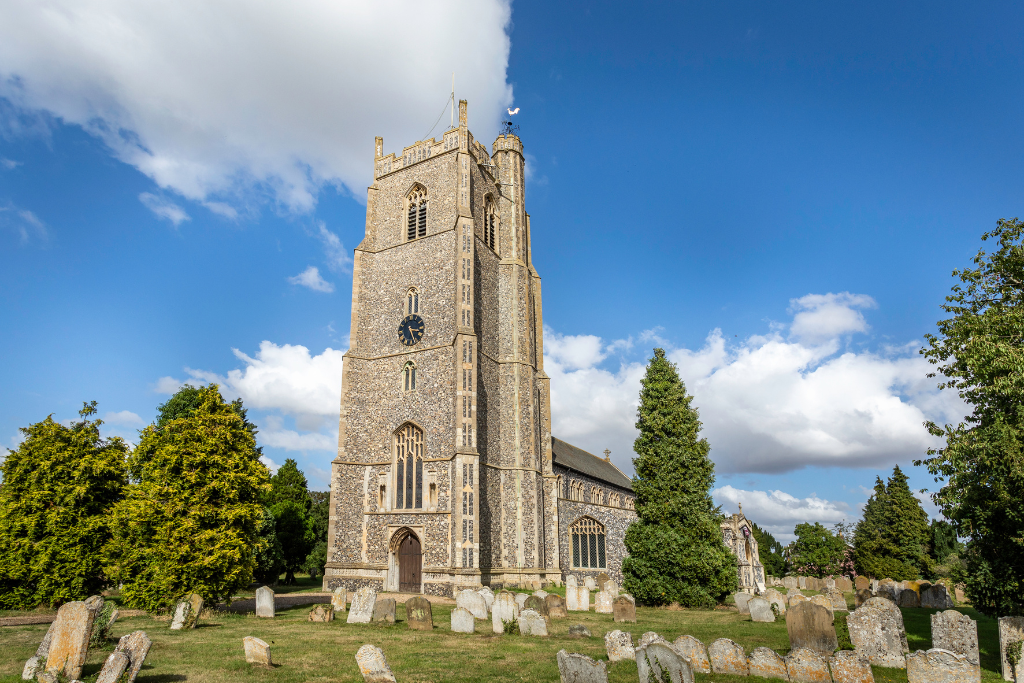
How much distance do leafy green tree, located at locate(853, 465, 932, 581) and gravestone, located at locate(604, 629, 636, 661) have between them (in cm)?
3395

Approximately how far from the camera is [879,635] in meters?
10.1

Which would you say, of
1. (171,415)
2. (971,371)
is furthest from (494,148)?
(971,371)

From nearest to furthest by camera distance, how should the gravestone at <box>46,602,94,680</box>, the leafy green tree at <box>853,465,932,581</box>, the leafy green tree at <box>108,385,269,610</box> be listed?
the gravestone at <box>46,602,94,680</box> → the leafy green tree at <box>108,385,269,610</box> → the leafy green tree at <box>853,465,932,581</box>

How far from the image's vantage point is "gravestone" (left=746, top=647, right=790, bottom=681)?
28.3ft

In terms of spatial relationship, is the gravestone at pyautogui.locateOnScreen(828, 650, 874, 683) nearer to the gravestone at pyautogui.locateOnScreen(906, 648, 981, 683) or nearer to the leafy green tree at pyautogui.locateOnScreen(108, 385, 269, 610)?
the gravestone at pyautogui.locateOnScreen(906, 648, 981, 683)

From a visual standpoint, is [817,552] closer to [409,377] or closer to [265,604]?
[409,377]

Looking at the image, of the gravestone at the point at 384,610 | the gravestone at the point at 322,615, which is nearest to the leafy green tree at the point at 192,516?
the gravestone at the point at 322,615

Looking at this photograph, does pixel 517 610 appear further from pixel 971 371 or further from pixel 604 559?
Result: pixel 604 559

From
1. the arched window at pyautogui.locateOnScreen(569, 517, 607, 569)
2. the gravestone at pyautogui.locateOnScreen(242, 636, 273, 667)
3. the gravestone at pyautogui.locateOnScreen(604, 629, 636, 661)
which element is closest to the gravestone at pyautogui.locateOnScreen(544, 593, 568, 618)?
the gravestone at pyautogui.locateOnScreen(604, 629, 636, 661)

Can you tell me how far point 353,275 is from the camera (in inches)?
1122

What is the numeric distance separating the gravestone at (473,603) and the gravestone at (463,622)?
1255 millimetres

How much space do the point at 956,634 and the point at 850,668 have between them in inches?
139

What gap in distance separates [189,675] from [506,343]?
20.7m

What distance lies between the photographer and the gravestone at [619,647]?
9.99 m
